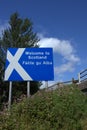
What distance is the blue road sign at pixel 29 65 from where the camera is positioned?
13773mm

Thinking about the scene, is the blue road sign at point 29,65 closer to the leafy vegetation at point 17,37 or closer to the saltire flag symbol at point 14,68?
the saltire flag symbol at point 14,68

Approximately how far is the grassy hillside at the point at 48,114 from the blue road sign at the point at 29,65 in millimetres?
900

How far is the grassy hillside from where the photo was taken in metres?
11.3

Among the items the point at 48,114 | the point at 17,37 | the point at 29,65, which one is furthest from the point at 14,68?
the point at 17,37

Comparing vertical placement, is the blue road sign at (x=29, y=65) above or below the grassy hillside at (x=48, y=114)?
above

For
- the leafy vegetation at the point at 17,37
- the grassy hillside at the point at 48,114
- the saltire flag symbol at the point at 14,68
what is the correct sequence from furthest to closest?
the leafy vegetation at the point at 17,37 → the saltire flag symbol at the point at 14,68 → the grassy hillside at the point at 48,114

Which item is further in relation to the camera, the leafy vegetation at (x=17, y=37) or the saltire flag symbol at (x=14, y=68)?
the leafy vegetation at (x=17, y=37)

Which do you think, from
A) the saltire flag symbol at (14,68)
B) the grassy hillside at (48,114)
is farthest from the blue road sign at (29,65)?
the grassy hillside at (48,114)

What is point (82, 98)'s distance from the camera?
14.4 m

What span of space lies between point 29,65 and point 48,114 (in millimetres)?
2815

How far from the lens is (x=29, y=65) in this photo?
558 inches

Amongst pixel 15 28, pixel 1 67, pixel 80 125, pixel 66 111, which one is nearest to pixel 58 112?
pixel 66 111

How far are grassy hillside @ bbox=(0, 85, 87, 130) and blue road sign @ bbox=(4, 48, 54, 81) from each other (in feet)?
2.95

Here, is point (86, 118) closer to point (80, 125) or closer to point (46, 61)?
point (80, 125)
